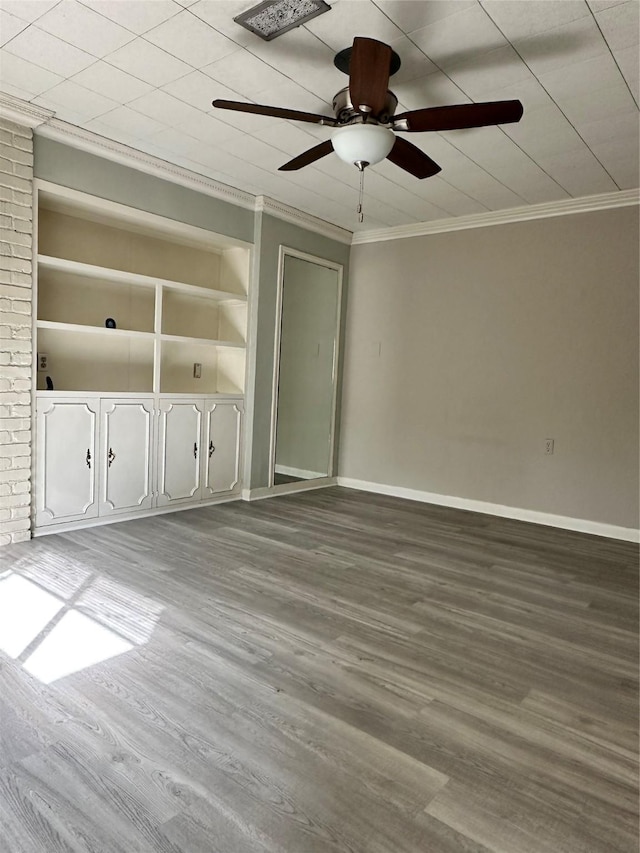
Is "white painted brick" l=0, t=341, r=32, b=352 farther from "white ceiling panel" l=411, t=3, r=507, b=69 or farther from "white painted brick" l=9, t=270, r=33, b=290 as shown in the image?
"white ceiling panel" l=411, t=3, r=507, b=69

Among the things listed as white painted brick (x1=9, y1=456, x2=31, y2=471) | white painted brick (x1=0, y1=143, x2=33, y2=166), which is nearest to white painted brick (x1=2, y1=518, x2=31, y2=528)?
white painted brick (x1=9, y1=456, x2=31, y2=471)

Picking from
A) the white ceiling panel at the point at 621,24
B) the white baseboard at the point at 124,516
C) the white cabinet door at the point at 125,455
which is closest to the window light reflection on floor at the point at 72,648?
the white baseboard at the point at 124,516

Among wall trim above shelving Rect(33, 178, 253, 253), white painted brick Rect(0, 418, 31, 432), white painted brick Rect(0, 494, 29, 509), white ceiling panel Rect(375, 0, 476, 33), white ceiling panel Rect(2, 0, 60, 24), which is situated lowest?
white painted brick Rect(0, 494, 29, 509)

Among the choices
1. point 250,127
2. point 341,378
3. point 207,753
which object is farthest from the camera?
point 341,378

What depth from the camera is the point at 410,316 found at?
5609 millimetres

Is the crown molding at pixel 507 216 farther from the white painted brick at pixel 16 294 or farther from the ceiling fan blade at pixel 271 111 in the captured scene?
the white painted brick at pixel 16 294

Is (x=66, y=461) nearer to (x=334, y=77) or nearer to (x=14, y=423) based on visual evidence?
(x=14, y=423)

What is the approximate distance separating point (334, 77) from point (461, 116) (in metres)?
0.87

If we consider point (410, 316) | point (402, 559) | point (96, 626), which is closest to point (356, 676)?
point (96, 626)

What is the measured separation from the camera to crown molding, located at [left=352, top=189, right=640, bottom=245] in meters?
4.39

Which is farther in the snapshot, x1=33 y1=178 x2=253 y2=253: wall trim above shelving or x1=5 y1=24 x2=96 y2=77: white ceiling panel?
x1=33 y1=178 x2=253 y2=253: wall trim above shelving

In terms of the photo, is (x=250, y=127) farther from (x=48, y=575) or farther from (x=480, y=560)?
(x=480, y=560)

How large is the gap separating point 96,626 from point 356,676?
1.18 m

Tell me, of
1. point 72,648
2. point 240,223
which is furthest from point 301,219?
point 72,648
